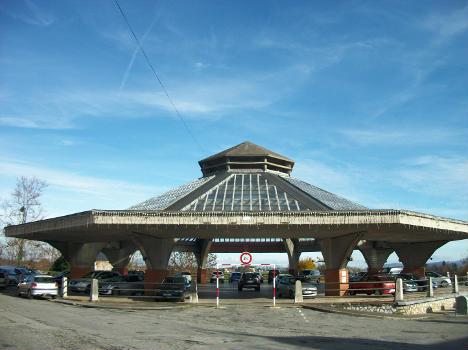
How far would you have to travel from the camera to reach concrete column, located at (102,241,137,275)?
149 ft

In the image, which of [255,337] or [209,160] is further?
[209,160]

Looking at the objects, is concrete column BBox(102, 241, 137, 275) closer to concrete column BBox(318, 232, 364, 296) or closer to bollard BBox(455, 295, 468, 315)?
concrete column BBox(318, 232, 364, 296)

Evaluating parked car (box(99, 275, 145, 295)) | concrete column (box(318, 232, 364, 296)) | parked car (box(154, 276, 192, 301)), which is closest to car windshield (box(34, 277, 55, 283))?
parked car (box(99, 275, 145, 295))

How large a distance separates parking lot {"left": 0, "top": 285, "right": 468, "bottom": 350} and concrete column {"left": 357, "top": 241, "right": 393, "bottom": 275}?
26409 millimetres

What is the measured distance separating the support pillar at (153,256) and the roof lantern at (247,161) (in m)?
Answer: 11.9

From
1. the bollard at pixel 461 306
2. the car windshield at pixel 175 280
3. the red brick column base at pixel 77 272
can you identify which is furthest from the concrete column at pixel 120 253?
the bollard at pixel 461 306

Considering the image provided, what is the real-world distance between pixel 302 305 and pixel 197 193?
513 inches

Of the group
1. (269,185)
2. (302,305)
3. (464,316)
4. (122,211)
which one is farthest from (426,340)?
(269,185)

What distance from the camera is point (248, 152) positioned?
134 feet

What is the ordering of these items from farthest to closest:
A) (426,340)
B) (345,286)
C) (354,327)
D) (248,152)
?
(248,152)
(345,286)
(354,327)
(426,340)

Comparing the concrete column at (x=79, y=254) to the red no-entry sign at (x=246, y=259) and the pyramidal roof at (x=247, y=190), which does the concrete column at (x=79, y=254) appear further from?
the red no-entry sign at (x=246, y=259)

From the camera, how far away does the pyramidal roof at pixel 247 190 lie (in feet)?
96.1

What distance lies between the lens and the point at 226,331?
14117mm

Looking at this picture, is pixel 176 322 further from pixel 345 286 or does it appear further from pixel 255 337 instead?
pixel 345 286
